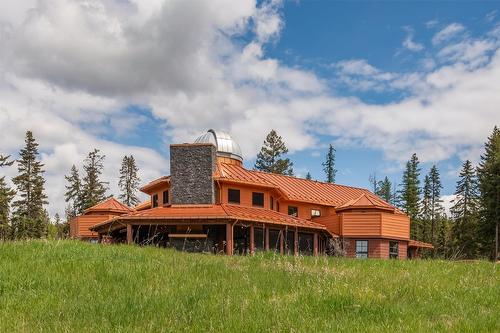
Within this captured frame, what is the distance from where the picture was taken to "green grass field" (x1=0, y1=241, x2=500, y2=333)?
6.62m

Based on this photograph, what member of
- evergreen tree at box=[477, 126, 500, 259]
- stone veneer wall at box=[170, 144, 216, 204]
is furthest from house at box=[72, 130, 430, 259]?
evergreen tree at box=[477, 126, 500, 259]

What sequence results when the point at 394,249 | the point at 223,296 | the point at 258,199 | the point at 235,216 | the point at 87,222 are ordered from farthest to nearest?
the point at 87,222
the point at 394,249
the point at 258,199
the point at 235,216
the point at 223,296

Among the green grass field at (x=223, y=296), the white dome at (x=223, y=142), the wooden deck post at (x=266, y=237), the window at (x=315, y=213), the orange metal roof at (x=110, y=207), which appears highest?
the white dome at (x=223, y=142)

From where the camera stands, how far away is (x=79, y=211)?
65.3 meters

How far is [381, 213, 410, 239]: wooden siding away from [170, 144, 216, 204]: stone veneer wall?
13.0 metres

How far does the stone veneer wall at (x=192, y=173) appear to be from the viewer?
107 ft

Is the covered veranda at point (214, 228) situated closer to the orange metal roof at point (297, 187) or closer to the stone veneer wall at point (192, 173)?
the stone veneer wall at point (192, 173)

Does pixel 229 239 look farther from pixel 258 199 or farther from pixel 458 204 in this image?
pixel 458 204

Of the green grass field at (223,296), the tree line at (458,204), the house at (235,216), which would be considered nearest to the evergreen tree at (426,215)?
the tree line at (458,204)

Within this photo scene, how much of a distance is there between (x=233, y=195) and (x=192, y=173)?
11.0 ft

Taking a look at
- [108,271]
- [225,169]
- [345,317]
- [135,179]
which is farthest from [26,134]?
[345,317]

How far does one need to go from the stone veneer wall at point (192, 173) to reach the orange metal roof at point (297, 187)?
1059 mm

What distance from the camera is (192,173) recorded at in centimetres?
3281

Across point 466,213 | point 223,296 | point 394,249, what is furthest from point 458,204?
point 223,296
